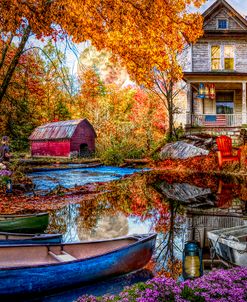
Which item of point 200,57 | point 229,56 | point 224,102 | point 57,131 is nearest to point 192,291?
point 224,102

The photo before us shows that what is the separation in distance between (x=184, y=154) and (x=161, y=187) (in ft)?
24.2

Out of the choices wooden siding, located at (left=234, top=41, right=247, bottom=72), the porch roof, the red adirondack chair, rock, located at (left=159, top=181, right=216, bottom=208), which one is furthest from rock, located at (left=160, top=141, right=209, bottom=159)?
wooden siding, located at (left=234, top=41, right=247, bottom=72)

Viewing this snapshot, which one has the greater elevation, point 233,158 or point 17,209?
point 233,158

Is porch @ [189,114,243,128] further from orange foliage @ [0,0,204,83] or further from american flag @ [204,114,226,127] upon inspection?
orange foliage @ [0,0,204,83]

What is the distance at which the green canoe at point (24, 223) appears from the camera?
6506 millimetres

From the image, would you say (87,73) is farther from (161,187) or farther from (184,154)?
(184,154)

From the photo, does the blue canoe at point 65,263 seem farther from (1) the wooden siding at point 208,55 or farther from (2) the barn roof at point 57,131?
(2) the barn roof at point 57,131

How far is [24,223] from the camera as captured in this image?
671cm

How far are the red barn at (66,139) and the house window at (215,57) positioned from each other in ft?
41.6

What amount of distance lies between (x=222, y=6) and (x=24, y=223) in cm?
2297

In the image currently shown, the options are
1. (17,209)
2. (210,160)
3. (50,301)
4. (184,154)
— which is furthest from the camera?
(184,154)

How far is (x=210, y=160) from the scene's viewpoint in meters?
18.4

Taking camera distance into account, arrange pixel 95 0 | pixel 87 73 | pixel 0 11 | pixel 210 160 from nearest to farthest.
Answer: pixel 95 0 < pixel 0 11 < pixel 87 73 < pixel 210 160

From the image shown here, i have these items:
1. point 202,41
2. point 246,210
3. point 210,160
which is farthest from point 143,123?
point 246,210
